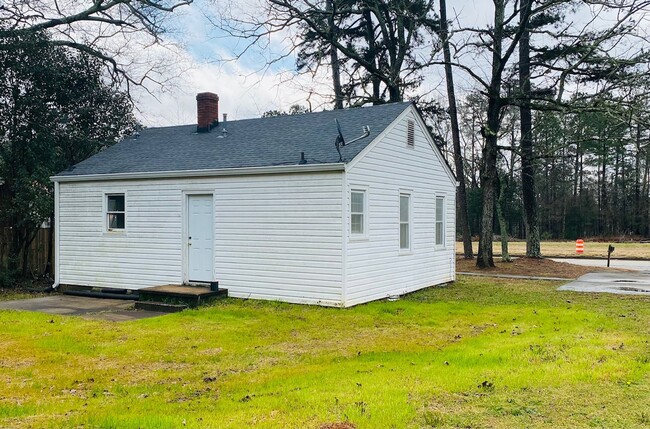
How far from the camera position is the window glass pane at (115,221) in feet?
44.8

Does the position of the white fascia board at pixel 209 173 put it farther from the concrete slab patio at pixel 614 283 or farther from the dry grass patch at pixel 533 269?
the dry grass patch at pixel 533 269

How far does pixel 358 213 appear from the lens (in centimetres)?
1135

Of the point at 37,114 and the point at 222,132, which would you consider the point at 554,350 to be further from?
the point at 37,114

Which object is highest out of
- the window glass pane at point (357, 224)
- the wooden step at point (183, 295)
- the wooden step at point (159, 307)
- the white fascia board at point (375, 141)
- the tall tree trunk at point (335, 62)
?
the tall tree trunk at point (335, 62)

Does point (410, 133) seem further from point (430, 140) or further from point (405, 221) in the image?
point (405, 221)

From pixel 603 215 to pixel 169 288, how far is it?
48.2 meters

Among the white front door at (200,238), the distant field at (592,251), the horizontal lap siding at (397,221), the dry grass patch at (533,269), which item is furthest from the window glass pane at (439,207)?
the distant field at (592,251)

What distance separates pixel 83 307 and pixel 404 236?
7563 millimetres

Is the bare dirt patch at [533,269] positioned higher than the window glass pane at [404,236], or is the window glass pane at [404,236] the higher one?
the window glass pane at [404,236]

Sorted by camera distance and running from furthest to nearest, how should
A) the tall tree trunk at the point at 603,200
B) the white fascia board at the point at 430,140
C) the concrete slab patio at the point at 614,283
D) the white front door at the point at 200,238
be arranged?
the tall tree trunk at the point at 603,200 → the concrete slab patio at the point at 614,283 → the white fascia board at the point at 430,140 → the white front door at the point at 200,238

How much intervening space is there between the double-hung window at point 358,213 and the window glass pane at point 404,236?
1.99 meters

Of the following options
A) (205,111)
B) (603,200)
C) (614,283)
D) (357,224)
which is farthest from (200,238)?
(603,200)

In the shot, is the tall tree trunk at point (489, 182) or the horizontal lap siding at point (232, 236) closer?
the horizontal lap siding at point (232, 236)

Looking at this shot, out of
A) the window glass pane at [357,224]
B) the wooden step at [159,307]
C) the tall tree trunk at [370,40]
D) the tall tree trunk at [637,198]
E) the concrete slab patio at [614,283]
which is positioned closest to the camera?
the wooden step at [159,307]
